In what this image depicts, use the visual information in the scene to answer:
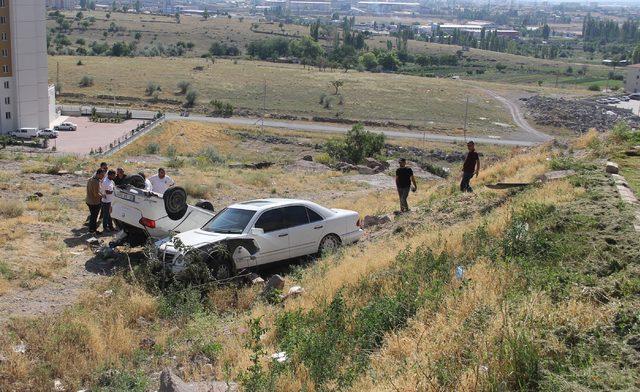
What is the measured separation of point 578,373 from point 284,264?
7515mm

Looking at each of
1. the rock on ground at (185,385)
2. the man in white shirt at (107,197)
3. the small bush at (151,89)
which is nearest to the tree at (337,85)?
the small bush at (151,89)

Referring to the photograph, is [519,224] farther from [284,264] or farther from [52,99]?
[52,99]

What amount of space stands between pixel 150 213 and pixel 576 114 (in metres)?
82.9

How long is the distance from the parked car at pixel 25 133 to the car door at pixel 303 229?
49.4 metres

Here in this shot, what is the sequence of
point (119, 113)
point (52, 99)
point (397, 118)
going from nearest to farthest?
1. point (52, 99)
2. point (119, 113)
3. point (397, 118)

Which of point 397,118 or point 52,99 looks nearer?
point 52,99

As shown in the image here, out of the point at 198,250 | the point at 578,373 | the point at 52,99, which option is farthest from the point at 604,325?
the point at 52,99

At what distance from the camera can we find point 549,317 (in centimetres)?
648

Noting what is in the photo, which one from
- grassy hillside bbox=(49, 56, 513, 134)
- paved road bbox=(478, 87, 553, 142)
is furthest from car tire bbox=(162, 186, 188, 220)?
grassy hillside bbox=(49, 56, 513, 134)

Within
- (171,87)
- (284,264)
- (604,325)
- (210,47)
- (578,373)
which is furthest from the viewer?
(210,47)

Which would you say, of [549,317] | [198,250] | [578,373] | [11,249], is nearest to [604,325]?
[549,317]

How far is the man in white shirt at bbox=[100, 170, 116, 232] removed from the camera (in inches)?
572

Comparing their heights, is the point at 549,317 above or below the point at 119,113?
above

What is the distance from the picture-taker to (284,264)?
1248cm
